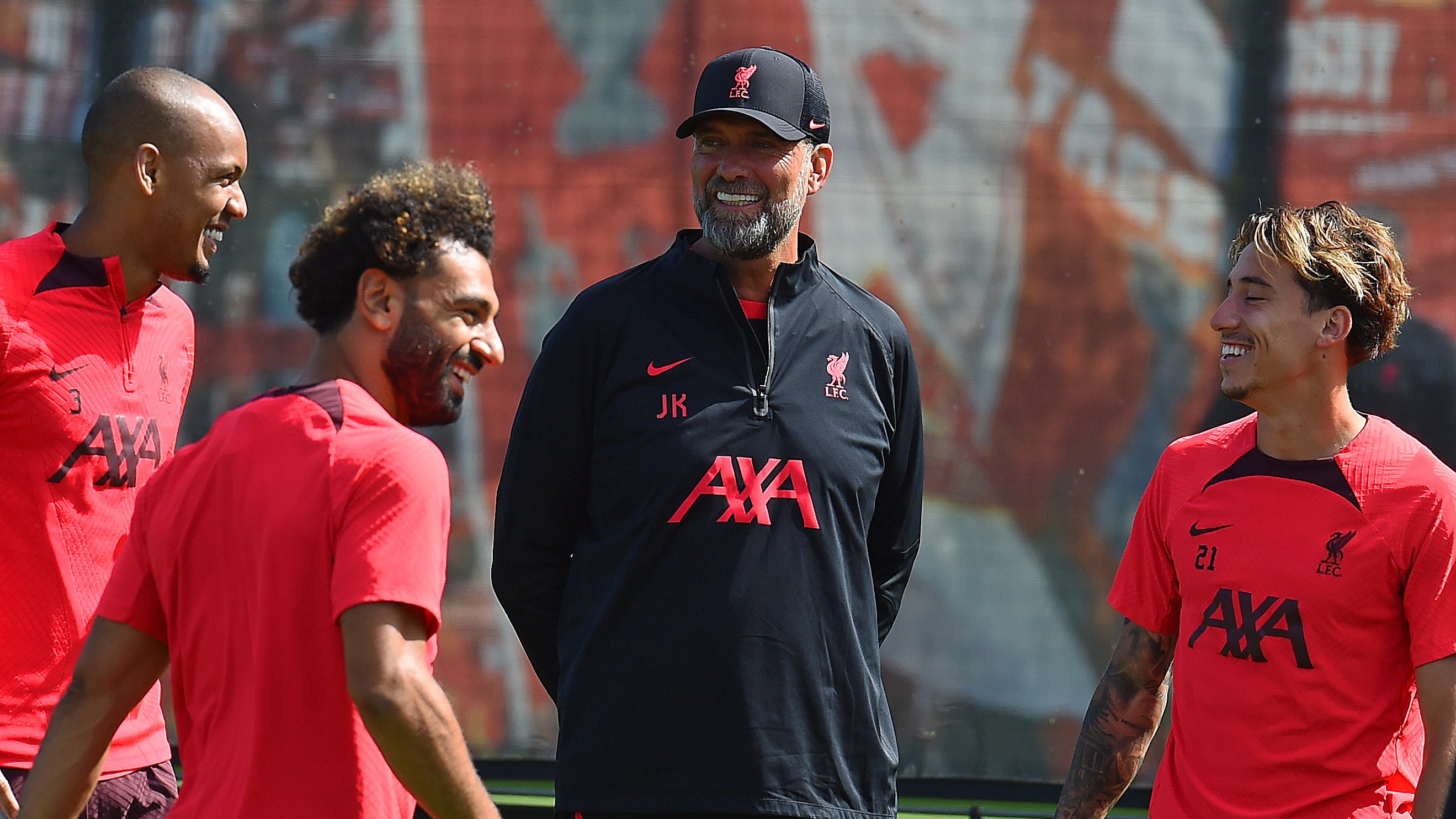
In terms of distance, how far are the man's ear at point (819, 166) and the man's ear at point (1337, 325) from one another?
100cm

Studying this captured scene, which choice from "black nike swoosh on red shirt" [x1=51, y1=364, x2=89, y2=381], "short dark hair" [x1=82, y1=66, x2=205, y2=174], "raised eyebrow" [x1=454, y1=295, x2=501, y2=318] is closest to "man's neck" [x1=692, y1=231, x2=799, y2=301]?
"raised eyebrow" [x1=454, y1=295, x2=501, y2=318]

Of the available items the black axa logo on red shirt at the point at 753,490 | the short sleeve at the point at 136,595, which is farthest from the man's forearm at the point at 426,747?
the black axa logo on red shirt at the point at 753,490

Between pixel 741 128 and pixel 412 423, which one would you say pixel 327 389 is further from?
pixel 741 128

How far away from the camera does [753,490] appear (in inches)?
96.6

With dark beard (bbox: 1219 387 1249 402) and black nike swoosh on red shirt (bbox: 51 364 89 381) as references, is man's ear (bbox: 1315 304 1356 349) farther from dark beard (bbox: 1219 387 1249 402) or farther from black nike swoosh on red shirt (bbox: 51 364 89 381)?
black nike swoosh on red shirt (bbox: 51 364 89 381)

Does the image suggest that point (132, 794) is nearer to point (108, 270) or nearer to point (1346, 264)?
point (108, 270)

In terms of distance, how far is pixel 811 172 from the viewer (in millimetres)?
2809

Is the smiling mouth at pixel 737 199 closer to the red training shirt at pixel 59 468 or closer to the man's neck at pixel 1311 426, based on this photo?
the man's neck at pixel 1311 426

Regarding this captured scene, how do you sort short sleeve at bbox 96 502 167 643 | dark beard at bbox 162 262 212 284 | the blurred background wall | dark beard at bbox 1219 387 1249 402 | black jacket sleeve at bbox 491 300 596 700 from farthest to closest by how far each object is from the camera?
the blurred background wall, dark beard at bbox 162 262 212 284, dark beard at bbox 1219 387 1249 402, black jacket sleeve at bbox 491 300 596 700, short sleeve at bbox 96 502 167 643

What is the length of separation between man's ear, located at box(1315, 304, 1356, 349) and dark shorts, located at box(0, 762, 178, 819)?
2.35 meters

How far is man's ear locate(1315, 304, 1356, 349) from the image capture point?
2.67 m

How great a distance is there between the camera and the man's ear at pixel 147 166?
2.82 m

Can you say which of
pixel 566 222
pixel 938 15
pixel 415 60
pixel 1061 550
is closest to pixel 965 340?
pixel 1061 550

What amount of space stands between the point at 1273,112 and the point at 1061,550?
1.38 m
